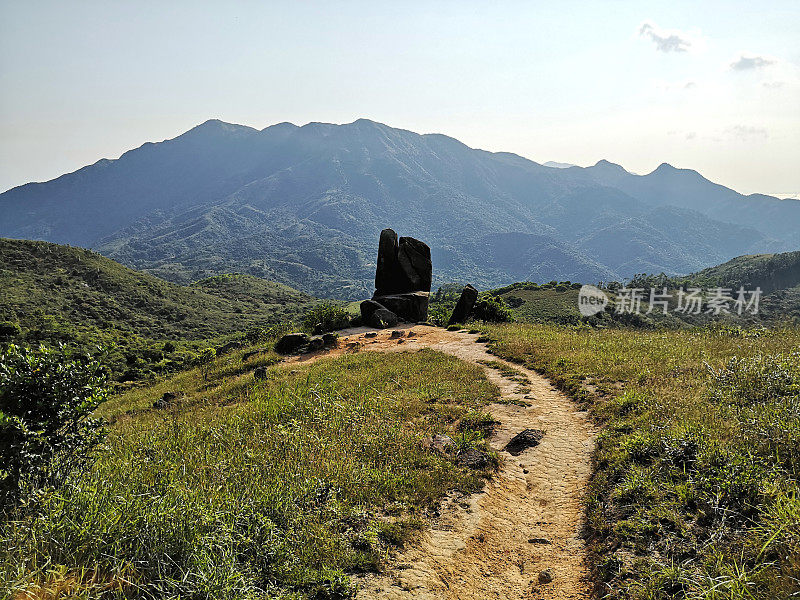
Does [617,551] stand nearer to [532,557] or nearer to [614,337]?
[532,557]

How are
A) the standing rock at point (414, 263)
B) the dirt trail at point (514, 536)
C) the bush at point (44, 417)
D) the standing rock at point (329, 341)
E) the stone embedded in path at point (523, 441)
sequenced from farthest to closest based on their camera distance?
1. the standing rock at point (414, 263)
2. the standing rock at point (329, 341)
3. the stone embedded in path at point (523, 441)
4. the dirt trail at point (514, 536)
5. the bush at point (44, 417)

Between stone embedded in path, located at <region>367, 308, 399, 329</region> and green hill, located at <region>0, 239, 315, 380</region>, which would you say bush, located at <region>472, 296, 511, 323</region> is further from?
green hill, located at <region>0, 239, 315, 380</region>

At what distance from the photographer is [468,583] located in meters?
5.14

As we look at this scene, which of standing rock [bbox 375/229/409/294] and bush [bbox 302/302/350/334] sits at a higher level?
standing rock [bbox 375/229/409/294]

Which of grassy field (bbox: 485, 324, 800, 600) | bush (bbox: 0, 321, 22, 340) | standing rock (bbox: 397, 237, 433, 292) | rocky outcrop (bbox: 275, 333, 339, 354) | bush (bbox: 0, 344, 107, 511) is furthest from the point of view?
bush (bbox: 0, 321, 22, 340)

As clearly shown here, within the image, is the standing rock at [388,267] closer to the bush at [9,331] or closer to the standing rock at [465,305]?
the standing rock at [465,305]

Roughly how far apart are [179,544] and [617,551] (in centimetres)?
498

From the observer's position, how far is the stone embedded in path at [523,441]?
8680 mm

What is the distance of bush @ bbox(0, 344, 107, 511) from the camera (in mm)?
4332

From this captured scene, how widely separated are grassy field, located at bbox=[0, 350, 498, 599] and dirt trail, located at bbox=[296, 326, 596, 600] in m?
0.35

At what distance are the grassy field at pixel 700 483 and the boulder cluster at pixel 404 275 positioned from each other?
17667 millimetres

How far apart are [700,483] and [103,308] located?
4425 inches

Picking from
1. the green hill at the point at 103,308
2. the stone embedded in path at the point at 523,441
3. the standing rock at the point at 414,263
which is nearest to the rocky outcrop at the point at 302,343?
the standing rock at the point at 414,263

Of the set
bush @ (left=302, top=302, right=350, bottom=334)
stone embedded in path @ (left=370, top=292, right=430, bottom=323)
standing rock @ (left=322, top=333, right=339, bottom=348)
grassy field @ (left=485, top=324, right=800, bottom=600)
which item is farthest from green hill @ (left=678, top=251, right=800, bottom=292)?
grassy field @ (left=485, top=324, right=800, bottom=600)
